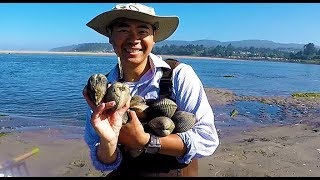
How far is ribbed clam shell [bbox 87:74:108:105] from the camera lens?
2.37m

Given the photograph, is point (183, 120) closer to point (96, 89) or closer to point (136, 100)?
point (136, 100)

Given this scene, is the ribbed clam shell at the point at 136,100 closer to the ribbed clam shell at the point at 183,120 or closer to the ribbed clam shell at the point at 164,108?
the ribbed clam shell at the point at 164,108

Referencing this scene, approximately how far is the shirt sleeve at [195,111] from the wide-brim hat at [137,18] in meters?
0.44

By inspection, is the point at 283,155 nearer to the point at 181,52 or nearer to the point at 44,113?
the point at 44,113

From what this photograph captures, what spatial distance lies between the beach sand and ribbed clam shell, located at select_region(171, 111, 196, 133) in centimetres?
577

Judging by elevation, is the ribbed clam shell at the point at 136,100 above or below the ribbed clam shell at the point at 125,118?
above

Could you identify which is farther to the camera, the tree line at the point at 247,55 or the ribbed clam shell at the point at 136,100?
the tree line at the point at 247,55

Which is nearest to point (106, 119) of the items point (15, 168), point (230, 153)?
point (15, 168)

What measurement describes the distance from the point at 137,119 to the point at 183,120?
31cm

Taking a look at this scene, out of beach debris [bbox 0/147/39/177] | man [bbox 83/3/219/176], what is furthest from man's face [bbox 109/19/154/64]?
beach debris [bbox 0/147/39/177]

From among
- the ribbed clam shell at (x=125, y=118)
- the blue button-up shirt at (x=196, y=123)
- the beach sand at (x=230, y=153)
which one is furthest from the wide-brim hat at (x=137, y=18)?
the beach sand at (x=230, y=153)

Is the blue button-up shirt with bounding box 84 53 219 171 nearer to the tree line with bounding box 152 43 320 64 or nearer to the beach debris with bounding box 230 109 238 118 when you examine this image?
the beach debris with bounding box 230 109 238 118

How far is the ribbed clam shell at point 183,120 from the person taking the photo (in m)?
2.59

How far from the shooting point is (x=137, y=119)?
252 centimetres
